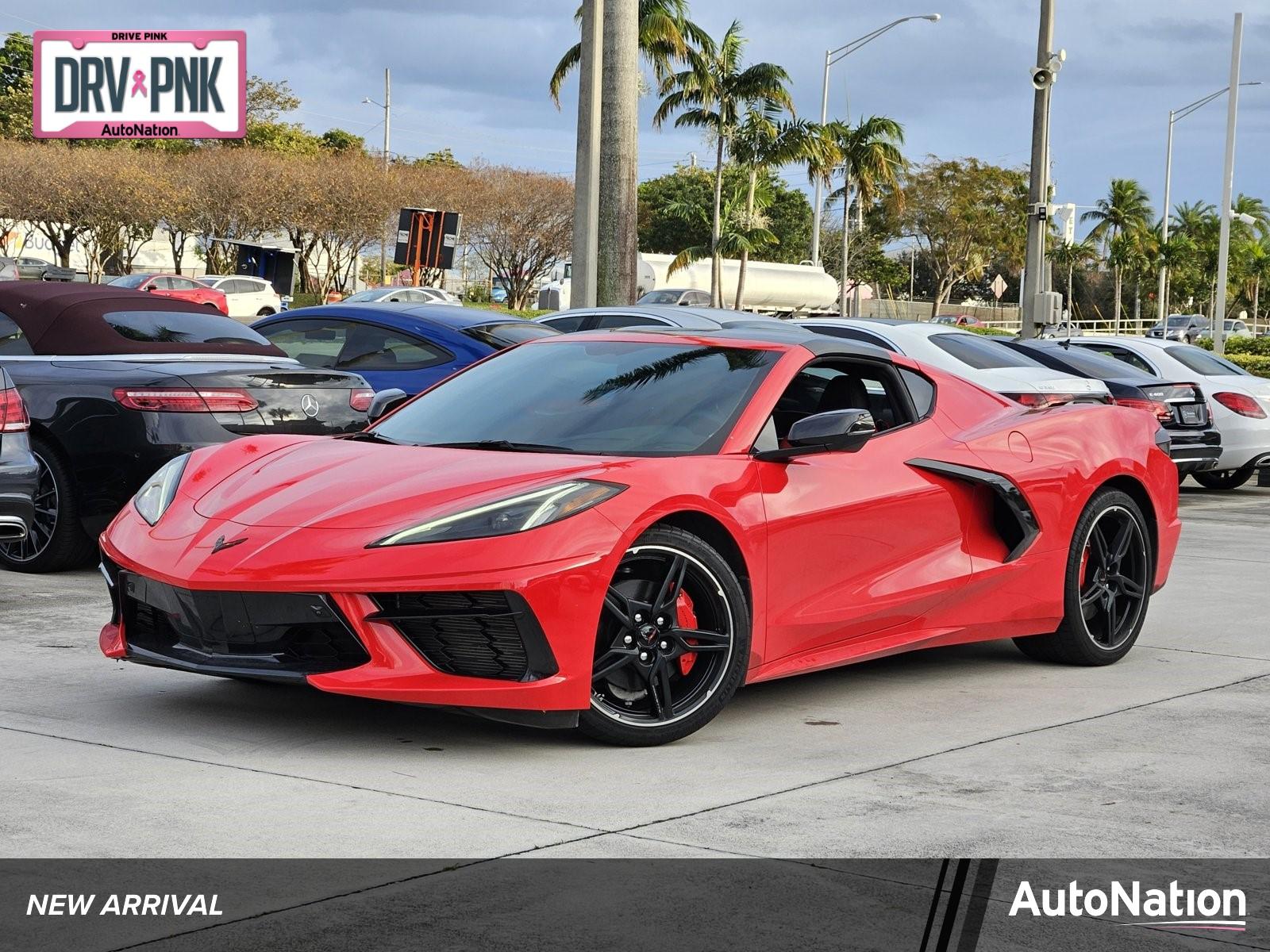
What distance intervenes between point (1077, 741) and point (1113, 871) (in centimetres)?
152

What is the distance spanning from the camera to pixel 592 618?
5.06 m

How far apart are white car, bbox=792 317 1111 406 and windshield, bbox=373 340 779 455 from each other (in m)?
5.63

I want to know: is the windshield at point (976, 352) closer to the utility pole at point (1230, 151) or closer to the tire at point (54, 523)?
the tire at point (54, 523)

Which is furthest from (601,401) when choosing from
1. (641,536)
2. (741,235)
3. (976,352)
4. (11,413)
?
(741,235)

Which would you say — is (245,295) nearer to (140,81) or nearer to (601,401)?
(140,81)

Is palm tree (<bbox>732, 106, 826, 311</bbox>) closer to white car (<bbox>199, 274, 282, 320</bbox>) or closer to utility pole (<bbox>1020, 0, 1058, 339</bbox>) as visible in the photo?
white car (<bbox>199, 274, 282, 320</bbox>)

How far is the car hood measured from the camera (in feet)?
16.8

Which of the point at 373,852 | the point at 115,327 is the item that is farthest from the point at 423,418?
the point at 115,327

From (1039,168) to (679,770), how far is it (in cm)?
1928

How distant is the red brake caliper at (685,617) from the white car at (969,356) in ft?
21.4

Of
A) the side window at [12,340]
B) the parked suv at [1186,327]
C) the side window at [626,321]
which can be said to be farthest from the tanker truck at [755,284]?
the side window at [12,340]

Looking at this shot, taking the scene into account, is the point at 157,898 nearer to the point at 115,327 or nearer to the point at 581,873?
the point at 581,873

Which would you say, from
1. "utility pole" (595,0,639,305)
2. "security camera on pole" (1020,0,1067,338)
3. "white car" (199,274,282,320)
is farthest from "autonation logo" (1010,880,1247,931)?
"white car" (199,274,282,320)

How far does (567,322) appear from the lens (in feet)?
47.5
